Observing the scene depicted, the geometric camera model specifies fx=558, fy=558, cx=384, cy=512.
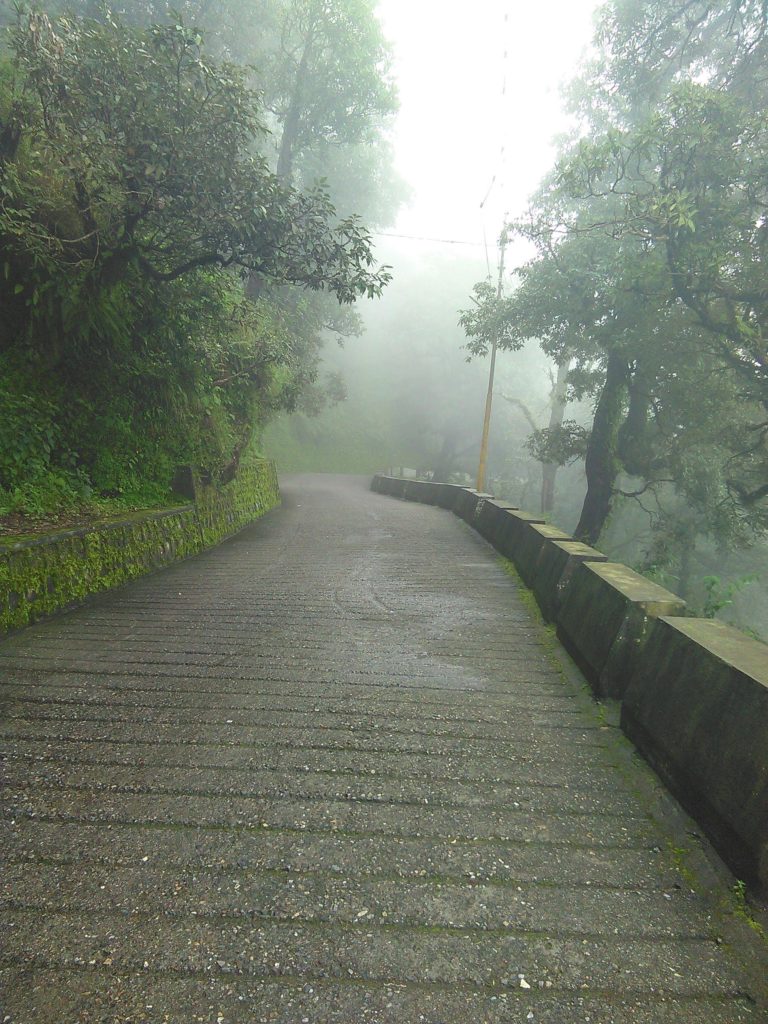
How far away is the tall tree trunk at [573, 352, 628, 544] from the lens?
14.3 meters

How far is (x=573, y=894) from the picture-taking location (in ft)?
6.42

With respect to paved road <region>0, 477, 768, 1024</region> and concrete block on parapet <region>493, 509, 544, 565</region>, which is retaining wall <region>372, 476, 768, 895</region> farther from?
concrete block on parapet <region>493, 509, 544, 565</region>

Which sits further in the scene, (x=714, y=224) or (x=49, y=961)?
(x=714, y=224)

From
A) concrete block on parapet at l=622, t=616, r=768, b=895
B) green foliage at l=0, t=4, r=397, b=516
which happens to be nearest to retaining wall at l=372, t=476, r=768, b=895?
concrete block on parapet at l=622, t=616, r=768, b=895

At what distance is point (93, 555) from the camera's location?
5418mm

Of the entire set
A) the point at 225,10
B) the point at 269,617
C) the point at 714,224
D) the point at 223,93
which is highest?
the point at 225,10

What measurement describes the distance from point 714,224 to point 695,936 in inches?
429

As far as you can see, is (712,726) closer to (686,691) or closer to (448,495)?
(686,691)

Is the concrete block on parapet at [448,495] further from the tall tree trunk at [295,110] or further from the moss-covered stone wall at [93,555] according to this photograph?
the tall tree trunk at [295,110]

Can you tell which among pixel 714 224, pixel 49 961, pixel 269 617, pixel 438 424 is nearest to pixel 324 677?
pixel 269 617

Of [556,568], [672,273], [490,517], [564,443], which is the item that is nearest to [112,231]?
[556,568]

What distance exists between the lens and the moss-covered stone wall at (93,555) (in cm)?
432

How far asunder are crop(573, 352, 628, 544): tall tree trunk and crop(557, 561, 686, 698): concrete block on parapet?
10.6 m

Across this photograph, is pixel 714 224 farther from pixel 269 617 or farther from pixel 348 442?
pixel 348 442
